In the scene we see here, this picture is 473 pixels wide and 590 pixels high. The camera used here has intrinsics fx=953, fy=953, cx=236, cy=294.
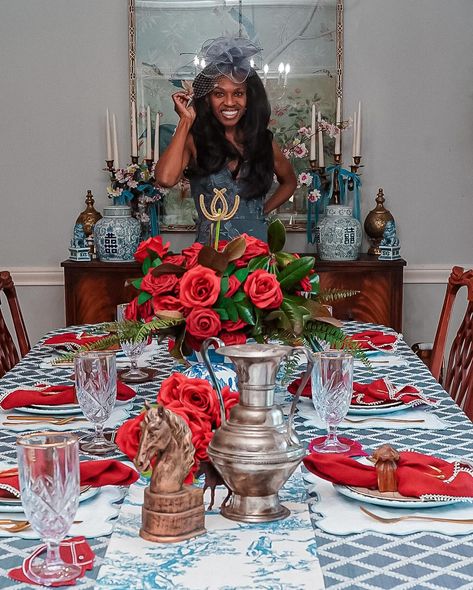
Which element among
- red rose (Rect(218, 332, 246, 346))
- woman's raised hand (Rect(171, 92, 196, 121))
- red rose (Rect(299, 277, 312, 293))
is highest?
woman's raised hand (Rect(171, 92, 196, 121))

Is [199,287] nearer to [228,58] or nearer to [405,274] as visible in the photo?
[228,58]

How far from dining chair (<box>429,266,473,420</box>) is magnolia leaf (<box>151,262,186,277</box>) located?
895 millimetres

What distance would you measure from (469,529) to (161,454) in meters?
0.40

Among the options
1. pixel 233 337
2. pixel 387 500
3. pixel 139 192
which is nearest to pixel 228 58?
pixel 139 192

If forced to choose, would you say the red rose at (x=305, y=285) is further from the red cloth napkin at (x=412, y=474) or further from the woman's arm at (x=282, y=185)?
the woman's arm at (x=282, y=185)

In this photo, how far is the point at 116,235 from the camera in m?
3.77

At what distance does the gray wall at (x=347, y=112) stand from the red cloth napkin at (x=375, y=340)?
148cm

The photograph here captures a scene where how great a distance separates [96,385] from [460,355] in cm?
127

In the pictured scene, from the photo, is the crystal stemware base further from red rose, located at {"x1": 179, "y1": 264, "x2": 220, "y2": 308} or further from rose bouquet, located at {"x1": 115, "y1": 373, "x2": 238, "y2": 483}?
red rose, located at {"x1": 179, "y1": 264, "x2": 220, "y2": 308}

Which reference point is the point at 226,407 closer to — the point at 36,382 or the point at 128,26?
the point at 36,382

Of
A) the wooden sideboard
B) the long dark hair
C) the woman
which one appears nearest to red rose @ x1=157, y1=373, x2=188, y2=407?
the woman

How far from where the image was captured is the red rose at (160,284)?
1623mm

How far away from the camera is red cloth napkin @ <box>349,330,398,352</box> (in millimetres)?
2512

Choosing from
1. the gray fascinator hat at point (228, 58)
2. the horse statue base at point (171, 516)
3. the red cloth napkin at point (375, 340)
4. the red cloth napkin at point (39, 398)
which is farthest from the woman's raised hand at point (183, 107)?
the horse statue base at point (171, 516)
